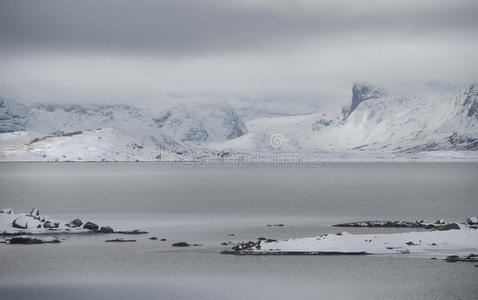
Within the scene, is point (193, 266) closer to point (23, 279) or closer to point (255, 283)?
point (255, 283)

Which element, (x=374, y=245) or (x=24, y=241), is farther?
(x=24, y=241)

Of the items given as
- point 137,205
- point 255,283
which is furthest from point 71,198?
point 255,283

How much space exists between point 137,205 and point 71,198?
2560cm

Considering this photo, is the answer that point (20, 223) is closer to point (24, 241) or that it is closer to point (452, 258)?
point (24, 241)

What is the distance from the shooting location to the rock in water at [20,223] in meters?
89.9

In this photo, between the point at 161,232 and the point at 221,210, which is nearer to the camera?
the point at 161,232

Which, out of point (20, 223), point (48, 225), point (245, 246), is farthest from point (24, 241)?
point (245, 246)

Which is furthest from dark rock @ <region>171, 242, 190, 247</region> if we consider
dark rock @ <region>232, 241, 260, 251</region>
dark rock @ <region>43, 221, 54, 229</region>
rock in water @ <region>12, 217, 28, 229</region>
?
rock in water @ <region>12, 217, 28, 229</region>

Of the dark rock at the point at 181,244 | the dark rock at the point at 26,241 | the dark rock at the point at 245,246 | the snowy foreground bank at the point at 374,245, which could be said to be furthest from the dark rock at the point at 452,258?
the dark rock at the point at 26,241

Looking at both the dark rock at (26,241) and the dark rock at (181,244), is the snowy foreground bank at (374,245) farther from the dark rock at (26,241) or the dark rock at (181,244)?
the dark rock at (26,241)

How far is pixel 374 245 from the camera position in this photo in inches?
2864

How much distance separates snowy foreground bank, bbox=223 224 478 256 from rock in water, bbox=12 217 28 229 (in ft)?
93.0

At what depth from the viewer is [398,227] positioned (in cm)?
9681

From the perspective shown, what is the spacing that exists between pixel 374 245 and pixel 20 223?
41505 mm
